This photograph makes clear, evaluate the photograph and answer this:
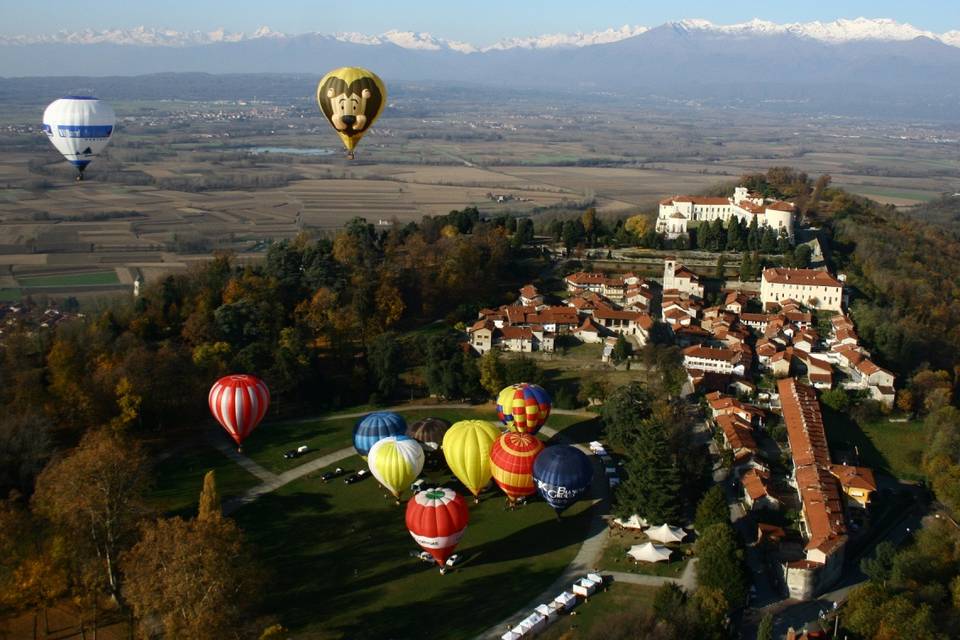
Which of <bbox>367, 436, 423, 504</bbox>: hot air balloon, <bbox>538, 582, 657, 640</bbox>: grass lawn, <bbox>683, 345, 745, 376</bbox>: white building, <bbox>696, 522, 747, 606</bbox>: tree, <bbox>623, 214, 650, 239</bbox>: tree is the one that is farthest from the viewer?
<bbox>623, 214, 650, 239</bbox>: tree

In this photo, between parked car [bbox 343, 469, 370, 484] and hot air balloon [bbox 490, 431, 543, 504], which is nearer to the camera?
hot air balloon [bbox 490, 431, 543, 504]

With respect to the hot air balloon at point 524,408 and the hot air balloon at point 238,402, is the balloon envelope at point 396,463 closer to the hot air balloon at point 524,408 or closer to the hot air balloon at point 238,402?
the hot air balloon at point 238,402

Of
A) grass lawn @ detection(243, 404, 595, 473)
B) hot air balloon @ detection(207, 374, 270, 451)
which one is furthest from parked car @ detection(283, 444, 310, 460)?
hot air balloon @ detection(207, 374, 270, 451)

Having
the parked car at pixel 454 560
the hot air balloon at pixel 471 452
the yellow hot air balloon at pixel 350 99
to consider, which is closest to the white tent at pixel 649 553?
the parked car at pixel 454 560

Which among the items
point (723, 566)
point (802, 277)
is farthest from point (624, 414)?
point (802, 277)

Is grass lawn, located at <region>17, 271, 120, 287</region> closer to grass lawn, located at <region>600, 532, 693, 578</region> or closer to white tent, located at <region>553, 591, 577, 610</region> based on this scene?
grass lawn, located at <region>600, 532, 693, 578</region>

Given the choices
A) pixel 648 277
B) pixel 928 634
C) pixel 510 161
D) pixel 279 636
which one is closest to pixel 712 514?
pixel 928 634
